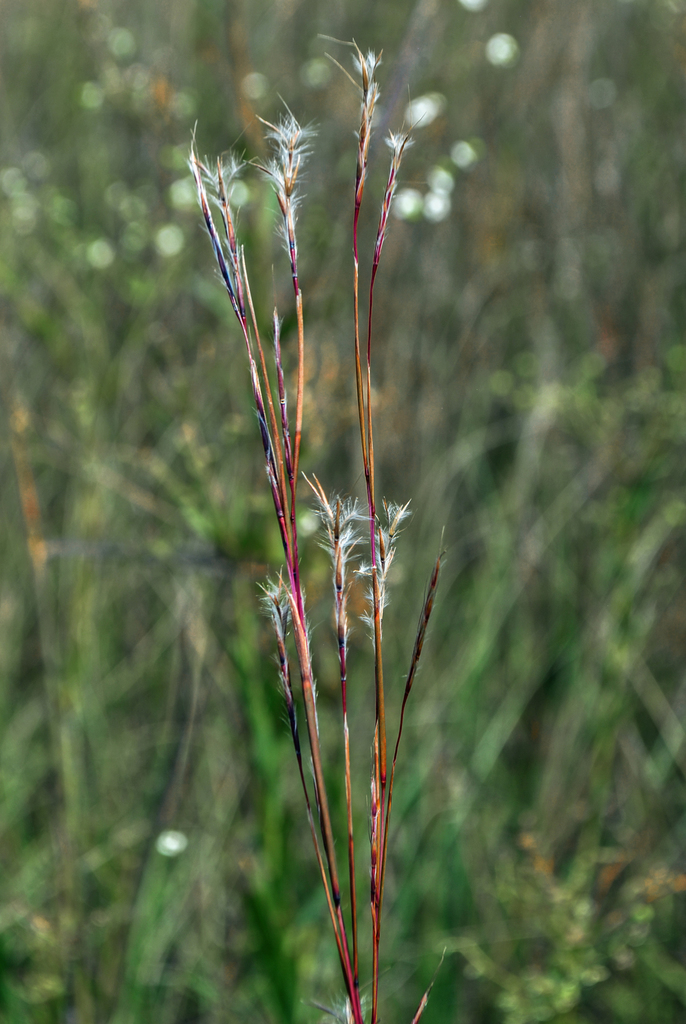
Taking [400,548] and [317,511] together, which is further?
[400,548]

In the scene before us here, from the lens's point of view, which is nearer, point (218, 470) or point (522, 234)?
point (218, 470)

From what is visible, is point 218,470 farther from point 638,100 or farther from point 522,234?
point 638,100

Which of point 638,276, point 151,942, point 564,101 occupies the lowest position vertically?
point 151,942

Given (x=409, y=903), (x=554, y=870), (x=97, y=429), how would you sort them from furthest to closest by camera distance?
1. (x=97, y=429)
2. (x=554, y=870)
3. (x=409, y=903)

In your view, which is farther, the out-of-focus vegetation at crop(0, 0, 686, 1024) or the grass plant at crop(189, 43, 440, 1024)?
the out-of-focus vegetation at crop(0, 0, 686, 1024)

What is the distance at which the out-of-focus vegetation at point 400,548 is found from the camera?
1250mm

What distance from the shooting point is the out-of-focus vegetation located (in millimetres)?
1250

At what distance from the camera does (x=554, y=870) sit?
1479 mm

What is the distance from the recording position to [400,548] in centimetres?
179

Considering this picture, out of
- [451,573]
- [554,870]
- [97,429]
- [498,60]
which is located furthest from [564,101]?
[554,870]

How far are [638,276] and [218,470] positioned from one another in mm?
1337

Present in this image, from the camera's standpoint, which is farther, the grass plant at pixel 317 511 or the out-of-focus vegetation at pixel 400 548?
the out-of-focus vegetation at pixel 400 548

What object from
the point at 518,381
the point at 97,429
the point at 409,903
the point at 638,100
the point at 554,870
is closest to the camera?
the point at 409,903

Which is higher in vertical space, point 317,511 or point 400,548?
point 400,548
